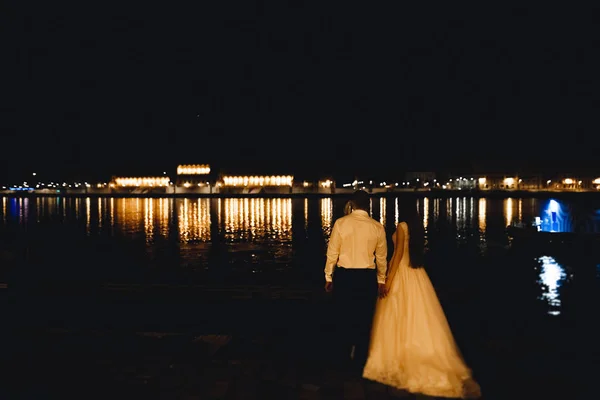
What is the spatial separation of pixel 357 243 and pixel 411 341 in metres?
1.02

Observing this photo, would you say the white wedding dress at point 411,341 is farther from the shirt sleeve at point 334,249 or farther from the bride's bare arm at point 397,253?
the shirt sleeve at point 334,249

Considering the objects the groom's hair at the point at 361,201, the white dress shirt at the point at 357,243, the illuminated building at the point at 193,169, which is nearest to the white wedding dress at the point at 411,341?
the white dress shirt at the point at 357,243

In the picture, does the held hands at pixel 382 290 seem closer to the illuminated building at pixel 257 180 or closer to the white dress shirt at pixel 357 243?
the white dress shirt at pixel 357 243

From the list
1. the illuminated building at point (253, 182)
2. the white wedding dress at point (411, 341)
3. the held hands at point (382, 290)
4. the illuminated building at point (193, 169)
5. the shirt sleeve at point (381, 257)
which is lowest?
the white wedding dress at point (411, 341)

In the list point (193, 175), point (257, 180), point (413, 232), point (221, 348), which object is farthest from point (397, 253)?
point (193, 175)

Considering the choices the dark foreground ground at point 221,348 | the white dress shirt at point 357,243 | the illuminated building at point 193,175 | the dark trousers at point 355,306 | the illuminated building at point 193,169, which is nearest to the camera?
the dark foreground ground at point 221,348

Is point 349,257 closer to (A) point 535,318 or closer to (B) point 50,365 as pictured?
(B) point 50,365

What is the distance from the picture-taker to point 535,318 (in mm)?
8969

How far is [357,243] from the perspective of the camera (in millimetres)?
5379

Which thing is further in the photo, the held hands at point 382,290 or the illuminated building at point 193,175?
the illuminated building at point 193,175

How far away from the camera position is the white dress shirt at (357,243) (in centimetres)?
534

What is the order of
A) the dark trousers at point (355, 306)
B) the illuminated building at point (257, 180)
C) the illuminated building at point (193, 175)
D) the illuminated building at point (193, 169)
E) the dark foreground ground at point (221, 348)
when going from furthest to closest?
1. the illuminated building at point (193, 169)
2. the illuminated building at point (193, 175)
3. the illuminated building at point (257, 180)
4. the dark trousers at point (355, 306)
5. the dark foreground ground at point (221, 348)

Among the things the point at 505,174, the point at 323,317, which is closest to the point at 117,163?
the point at 505,174

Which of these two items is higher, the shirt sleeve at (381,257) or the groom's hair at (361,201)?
the groom's hair at (361,201)
